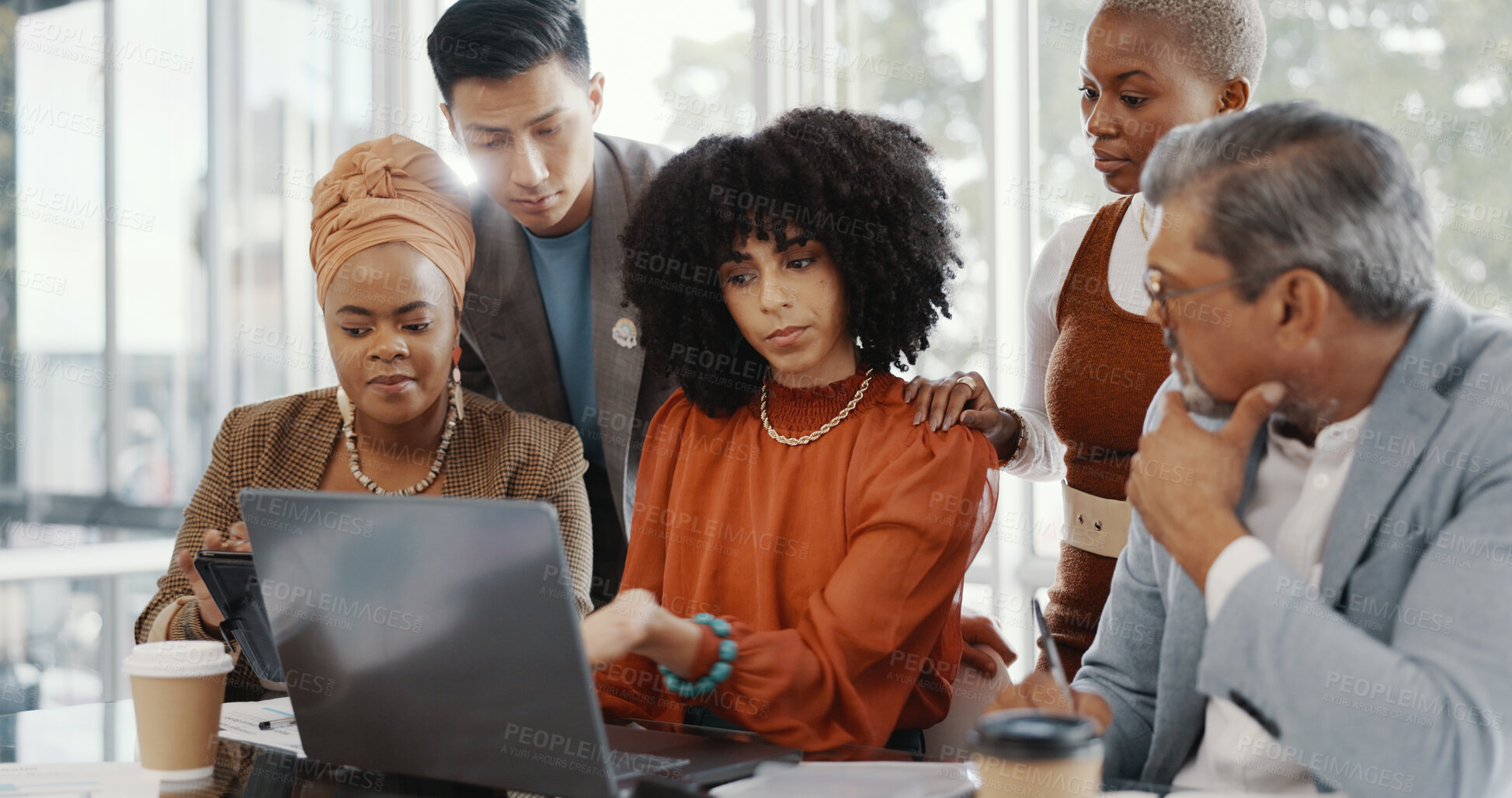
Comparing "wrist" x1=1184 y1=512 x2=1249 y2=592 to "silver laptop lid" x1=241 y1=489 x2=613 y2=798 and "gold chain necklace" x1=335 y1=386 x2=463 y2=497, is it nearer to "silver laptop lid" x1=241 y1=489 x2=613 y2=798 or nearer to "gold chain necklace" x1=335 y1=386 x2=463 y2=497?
"silver laptop lid" x1=241 y1=489 x2=613 y2=798

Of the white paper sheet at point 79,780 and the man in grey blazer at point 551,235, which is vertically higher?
the man in grey blazer at point 551,235

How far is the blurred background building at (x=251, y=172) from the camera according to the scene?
12.1 ft

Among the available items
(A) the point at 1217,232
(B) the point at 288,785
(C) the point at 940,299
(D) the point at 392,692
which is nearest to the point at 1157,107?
(C) the point at 940,299

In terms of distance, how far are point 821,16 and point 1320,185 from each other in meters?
3.00

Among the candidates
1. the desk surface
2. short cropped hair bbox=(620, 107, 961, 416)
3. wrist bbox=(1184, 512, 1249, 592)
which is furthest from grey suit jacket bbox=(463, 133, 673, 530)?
wrist bbox=(1184, 512, 1249, 592)

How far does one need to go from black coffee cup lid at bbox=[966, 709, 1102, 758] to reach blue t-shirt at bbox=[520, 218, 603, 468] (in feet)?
5.27

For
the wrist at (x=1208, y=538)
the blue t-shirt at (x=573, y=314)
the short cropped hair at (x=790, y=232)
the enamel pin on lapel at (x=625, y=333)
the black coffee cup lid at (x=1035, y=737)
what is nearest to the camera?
the black coffee cup lid at (x=1035, y=737)

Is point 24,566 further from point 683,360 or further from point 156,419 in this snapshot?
point 683,360

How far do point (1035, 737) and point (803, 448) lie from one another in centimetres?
88

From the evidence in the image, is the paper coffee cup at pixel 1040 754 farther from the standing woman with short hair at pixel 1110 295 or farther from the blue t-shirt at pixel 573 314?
the blue t-shirt at pixel 573 314

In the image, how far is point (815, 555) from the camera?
5.82ft

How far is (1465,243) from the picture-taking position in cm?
310

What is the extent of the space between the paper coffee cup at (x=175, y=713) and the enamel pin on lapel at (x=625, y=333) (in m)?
1.11

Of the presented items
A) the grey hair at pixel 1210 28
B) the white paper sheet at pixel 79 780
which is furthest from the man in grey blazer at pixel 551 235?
the white paper sheet at pixel 79 780
